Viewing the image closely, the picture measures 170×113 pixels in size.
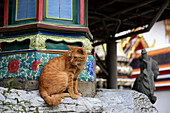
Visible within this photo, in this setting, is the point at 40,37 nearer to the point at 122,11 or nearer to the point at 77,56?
the point at 77,56

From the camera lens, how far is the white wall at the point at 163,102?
41.3ft

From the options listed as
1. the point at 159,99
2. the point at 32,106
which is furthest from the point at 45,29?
the point at 159,99

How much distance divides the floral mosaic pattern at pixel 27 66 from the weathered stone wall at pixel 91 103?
448mm

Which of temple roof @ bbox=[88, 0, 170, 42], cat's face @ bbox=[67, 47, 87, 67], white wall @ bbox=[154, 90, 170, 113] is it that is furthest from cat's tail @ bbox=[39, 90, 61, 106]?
white wall @ bbox=[154, 90, 170, 113]

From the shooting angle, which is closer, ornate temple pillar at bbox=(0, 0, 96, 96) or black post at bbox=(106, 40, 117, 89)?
ornate temple pillar at bbox=(0, 0, 96, 96)

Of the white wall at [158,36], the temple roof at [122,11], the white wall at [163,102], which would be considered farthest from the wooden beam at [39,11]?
the white wall at [158,36]

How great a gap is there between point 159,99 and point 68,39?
8.76 m

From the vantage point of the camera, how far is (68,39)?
562cm

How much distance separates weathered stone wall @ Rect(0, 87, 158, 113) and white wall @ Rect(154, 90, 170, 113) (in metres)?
7.05

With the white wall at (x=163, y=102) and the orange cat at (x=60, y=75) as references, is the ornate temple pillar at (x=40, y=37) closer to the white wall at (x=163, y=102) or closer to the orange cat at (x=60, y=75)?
the orange cat at (x=60, y=75)

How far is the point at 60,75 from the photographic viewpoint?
4.91 meters

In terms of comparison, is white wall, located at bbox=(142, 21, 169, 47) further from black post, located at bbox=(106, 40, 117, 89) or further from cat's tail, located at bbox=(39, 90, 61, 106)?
cat's tail, located at bbox=(39, 90, 61, 106)

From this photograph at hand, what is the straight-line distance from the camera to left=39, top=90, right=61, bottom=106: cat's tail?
4.62 metres

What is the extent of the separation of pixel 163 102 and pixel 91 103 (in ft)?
28.3
